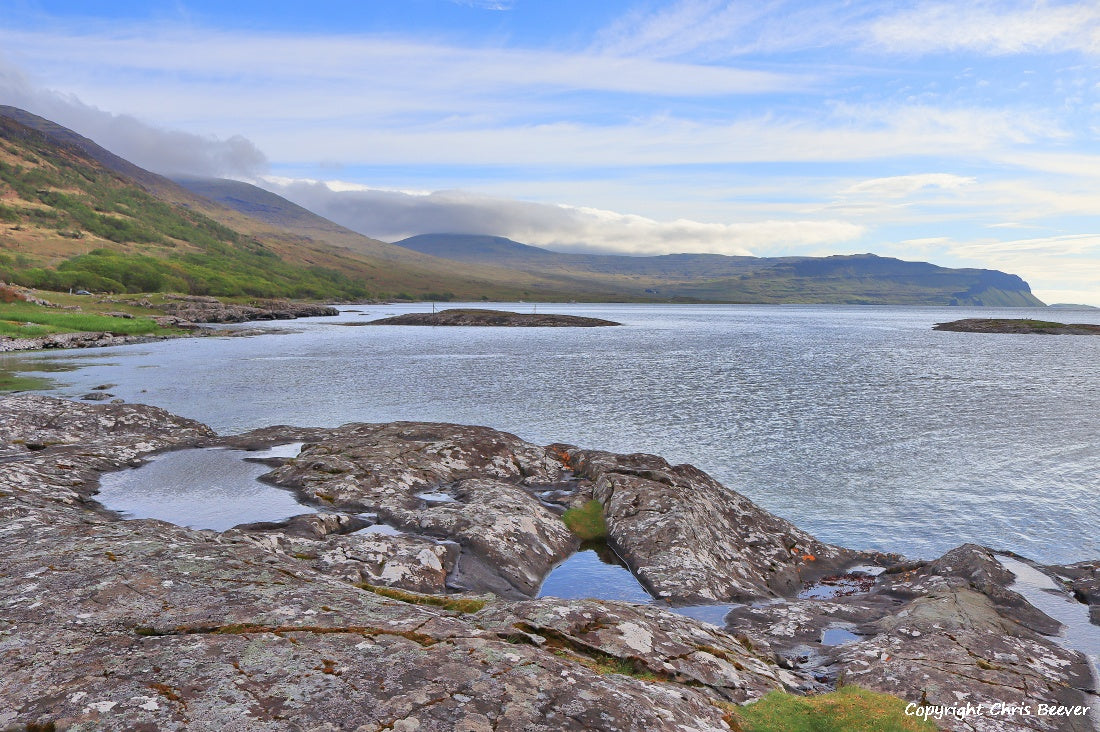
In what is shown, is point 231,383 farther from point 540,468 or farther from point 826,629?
point 826,629

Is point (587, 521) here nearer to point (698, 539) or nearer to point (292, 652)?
point (698, 539)

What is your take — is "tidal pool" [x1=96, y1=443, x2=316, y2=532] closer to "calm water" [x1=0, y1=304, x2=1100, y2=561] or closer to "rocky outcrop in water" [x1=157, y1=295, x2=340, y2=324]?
"calm water" [x1=0, y1=304, x2=1100, y2=561]

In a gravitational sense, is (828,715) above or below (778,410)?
above

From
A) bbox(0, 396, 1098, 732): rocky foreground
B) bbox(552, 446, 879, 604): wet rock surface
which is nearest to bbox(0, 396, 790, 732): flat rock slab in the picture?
bbox(0, 396, 1098, 732): rocky foreground

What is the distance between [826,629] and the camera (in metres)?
16.9

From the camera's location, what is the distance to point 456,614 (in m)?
12.5

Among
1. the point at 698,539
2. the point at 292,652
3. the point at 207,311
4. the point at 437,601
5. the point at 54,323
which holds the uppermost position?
the point at 207,311

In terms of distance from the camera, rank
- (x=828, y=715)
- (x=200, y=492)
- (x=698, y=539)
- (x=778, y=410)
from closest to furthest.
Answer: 1. (x=828, y=715)
2. (x=698, y=539)
3. (x=200, y=492)
4. (x=778, y=410)

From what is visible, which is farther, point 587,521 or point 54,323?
point 54,323

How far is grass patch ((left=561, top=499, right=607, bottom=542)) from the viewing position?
23.1 meters

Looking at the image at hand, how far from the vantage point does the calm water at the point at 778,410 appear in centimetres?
3028

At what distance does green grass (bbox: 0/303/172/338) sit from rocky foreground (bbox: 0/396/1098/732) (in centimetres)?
7645

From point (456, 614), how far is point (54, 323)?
11222 centimetres

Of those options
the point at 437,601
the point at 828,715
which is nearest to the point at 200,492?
the point at 437,601
